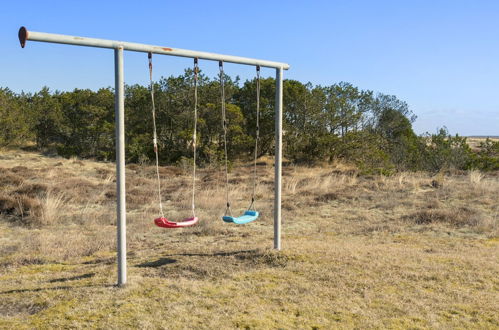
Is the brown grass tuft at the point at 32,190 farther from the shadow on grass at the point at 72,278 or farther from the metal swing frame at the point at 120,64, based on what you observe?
the metal swing frame at the point at 120,64

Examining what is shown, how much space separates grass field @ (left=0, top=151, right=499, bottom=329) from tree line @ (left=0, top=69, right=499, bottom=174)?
11464mm

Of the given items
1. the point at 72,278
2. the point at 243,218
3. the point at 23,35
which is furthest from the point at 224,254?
the point at 23,35

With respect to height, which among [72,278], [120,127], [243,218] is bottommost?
[72,278]

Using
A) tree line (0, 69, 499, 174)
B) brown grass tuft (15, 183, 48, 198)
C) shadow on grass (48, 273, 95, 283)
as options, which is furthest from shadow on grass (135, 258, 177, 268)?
Result: tree line (0, 69, 499, 174)

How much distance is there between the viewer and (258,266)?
5.40 m

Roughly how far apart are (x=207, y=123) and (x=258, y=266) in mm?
18972

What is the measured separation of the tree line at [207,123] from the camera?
23.7m

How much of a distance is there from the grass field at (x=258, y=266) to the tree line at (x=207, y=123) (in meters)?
11.5

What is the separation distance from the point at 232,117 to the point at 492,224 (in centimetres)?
1678

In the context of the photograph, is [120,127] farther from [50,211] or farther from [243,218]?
[50,211]

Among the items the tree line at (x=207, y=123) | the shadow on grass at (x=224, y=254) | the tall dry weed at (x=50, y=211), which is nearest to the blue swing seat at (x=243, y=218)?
the shadow on grass at (x=224, y=254)

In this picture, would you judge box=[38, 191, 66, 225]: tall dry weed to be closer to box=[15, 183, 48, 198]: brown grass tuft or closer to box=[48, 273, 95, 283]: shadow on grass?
box=[15, 183, 48, 198]: brown grass tuft

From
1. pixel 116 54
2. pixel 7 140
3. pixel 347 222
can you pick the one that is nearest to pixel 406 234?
pixel 347 222

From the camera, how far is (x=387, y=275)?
4.95 m
